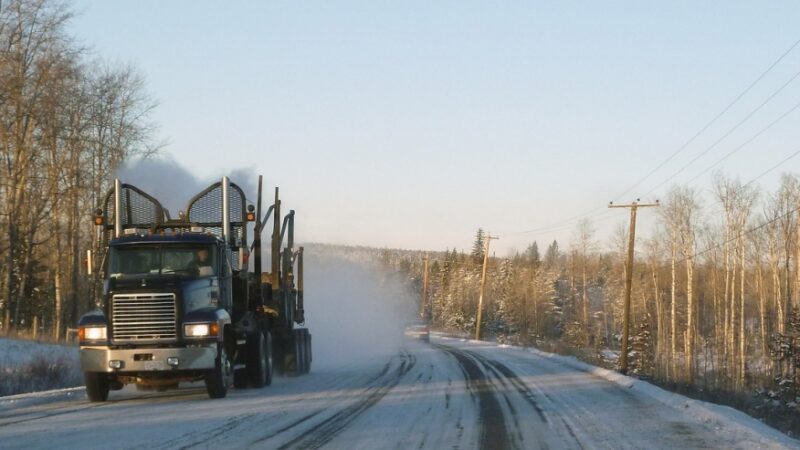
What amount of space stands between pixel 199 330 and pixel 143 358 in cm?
108

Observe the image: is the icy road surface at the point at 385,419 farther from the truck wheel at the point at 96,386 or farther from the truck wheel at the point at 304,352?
the truck wheel at the point at 304,352

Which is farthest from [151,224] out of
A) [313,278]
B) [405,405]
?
[313,278]

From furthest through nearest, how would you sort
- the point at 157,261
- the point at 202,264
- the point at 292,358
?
the point at 292,358
the point at 202,264
the point at 157,261

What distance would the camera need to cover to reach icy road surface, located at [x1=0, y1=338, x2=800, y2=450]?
11062 mm

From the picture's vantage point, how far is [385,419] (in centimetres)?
1342

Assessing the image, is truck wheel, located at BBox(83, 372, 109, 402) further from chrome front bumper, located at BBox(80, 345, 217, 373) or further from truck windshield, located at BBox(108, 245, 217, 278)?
truck windshield, located at BBox(108, 245, 217, 278)

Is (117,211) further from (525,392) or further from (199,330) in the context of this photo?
(525,392)

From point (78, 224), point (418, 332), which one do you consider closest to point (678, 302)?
point (418, 332)

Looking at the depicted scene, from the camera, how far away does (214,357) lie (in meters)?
15.8

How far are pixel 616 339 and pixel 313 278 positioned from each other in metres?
58.1

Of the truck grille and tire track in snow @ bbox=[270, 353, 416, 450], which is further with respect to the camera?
the truck grille

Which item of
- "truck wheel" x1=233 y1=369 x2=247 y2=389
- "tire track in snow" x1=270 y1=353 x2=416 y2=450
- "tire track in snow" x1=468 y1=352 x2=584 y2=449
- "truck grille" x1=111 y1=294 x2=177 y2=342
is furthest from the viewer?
"truck wheel" x1=233 y1=369 x2=247 y2=389

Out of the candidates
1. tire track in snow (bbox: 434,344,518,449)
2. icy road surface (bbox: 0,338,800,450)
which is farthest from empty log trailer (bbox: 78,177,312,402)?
tire track in snow (bbox: 434,344,518,449)

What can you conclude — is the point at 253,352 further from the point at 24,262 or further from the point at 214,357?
the point at 24,262
